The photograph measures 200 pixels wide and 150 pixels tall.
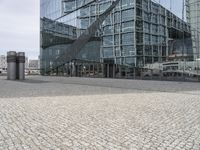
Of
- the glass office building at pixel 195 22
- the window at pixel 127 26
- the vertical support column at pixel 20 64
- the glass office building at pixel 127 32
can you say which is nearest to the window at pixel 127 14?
the glass office building at pixel 127 32

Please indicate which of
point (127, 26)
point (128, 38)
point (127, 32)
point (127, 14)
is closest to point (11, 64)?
point (128, 38)

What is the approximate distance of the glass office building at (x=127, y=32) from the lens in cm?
3610

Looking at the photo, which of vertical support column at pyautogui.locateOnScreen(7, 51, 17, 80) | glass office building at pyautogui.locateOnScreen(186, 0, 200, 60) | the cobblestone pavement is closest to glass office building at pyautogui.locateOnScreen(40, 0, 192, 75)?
glass office building at pyautogui.locateOnScreen(186, 0, 200, 60)

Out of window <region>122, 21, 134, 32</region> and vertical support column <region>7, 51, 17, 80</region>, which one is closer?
vertical support column <region>7, 51, 17, 80</region>

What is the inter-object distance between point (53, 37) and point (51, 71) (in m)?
6.54

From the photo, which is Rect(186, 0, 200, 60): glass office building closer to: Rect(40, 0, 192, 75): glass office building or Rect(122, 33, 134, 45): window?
Rect(40, 0, 192, 75): glass office building

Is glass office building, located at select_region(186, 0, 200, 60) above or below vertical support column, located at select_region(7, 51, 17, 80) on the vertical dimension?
above

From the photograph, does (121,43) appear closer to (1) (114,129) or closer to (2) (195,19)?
(2) (195,19)

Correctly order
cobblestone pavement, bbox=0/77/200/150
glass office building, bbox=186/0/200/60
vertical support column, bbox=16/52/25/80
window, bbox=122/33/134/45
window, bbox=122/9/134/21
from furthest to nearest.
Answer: window, bbox=122/9/134/21, window, bbox=122/33/134/45, vertical support column, bbox=16/52/25/80, glass office building, bbox=186/0/200/60, cobblestone pavement, bbox=0/77/200/150

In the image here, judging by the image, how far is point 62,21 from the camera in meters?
59.5

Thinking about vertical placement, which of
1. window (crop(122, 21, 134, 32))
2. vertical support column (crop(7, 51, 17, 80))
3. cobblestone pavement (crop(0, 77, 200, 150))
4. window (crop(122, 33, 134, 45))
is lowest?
cobblestone pavement (crop(0, 77, 200, 150))

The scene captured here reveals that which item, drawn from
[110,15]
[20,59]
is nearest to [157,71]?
[110,15]

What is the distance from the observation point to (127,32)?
136 ft

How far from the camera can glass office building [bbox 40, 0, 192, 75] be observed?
118 ft
